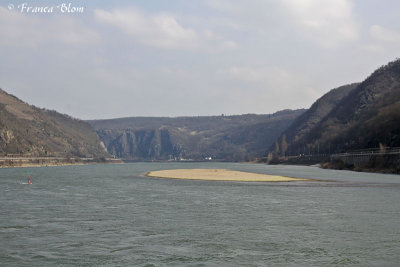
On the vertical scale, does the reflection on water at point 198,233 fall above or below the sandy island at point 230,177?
below

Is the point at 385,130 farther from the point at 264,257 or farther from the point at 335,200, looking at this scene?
the point at 264,257

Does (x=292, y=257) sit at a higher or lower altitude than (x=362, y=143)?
lower

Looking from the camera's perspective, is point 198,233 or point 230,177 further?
point 230,177

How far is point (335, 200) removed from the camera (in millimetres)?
55844

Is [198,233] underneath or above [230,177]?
underneath

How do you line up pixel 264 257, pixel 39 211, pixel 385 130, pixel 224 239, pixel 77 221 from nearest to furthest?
pixel 264 257 < pixel 224 239 < pixel 77 221 < pixel 39 211 < pixel 385 130

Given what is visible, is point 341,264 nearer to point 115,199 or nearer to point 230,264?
point 230,264

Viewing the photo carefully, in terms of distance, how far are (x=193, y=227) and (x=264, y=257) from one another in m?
10.5

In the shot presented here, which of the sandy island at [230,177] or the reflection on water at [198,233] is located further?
the sandy island at [230,177]

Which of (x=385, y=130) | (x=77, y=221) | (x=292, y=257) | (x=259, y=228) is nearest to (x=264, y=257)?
(x=292, y=257)

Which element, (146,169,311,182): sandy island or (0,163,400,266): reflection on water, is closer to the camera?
(0,163,400,266): reflection on water

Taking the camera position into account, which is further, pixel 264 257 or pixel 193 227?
pixel 193 227

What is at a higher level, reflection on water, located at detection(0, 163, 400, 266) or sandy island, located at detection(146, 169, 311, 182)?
sandy island, located at detection(146, 169, 311, 182)

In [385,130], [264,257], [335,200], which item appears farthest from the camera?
[385,130]
